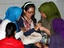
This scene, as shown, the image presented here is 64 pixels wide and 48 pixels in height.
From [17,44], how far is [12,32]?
0.19 metres

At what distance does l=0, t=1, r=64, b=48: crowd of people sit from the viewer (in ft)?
8.95

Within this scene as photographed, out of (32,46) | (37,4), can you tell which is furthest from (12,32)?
(37,4)

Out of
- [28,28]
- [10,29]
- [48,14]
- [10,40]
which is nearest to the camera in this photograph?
[10,40]

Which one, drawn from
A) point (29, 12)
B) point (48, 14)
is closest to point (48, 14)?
point (48, 14)

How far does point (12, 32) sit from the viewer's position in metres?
2.74

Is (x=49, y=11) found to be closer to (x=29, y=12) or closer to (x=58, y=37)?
(x=29, y=12)

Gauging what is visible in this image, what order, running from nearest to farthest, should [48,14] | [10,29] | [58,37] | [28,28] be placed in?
[10,29], [58,37], [28,28], [48,14]

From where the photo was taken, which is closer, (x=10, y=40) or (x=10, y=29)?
(x=10, y=40)

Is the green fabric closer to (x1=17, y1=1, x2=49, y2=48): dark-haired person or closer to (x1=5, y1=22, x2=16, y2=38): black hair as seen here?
(x1=17, y1=1, x2=49, y2=48): dark-haired person

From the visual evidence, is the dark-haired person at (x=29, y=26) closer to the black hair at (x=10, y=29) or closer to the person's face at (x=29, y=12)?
the person's face at (x=29, y=12)

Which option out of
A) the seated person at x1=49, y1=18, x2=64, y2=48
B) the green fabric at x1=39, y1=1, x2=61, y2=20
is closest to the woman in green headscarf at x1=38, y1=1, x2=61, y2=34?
the green fabric at x1=39, y1=1, x2=61, y2=20

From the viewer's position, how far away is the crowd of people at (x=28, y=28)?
2.73 meters

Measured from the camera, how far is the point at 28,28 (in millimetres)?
3199

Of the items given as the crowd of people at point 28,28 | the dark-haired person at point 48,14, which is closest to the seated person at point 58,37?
the crowd of people at point 28,28
